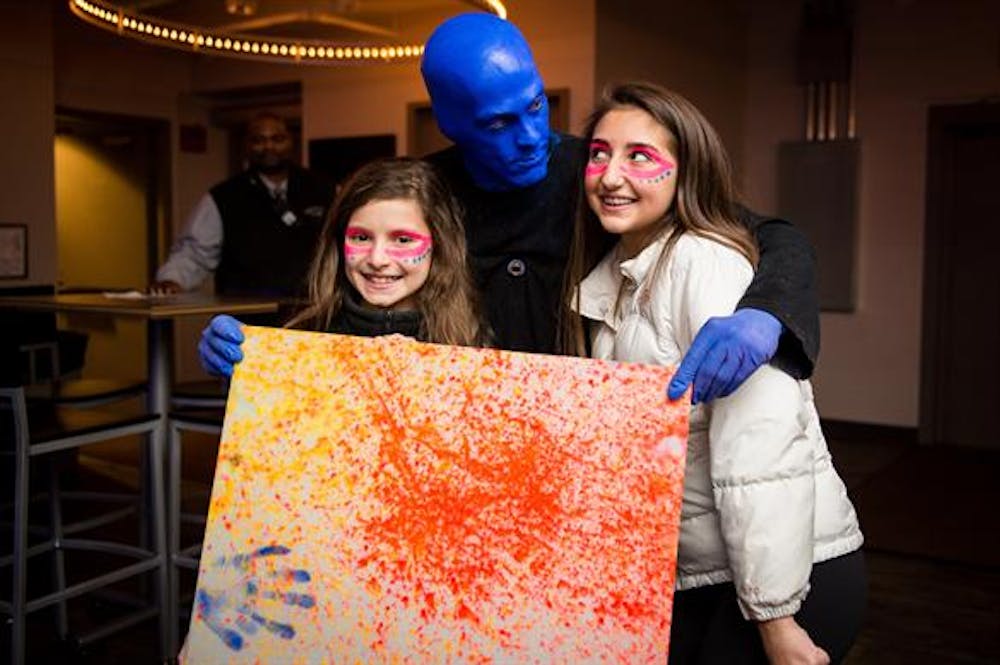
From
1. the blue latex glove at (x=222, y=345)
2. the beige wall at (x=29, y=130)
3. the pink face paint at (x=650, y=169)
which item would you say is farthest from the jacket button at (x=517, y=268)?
the beige wall at (x=29, y=130)

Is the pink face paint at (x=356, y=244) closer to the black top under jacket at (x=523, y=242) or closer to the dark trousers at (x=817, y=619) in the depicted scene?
the black top under jacket at (x=523, y=242)

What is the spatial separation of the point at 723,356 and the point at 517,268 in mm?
609

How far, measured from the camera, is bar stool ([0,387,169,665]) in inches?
95.7

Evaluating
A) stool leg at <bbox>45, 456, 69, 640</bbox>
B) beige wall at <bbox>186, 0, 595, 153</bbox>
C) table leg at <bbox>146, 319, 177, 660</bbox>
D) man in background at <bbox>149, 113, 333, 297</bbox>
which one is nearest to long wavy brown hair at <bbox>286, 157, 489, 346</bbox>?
table leg at <bbox>146, 319, 177, 660</bbox>

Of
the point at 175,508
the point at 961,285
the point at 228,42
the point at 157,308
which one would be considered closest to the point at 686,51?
the point at 961,285

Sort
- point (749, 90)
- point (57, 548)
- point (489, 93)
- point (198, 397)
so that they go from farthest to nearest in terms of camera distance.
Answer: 1. point (749, 90)
2. point (198, 397)
3. point (57, 548)
4. point (489, 93)

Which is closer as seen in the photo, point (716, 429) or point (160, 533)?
point (716, 429)

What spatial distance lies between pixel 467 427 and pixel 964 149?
5526 mm

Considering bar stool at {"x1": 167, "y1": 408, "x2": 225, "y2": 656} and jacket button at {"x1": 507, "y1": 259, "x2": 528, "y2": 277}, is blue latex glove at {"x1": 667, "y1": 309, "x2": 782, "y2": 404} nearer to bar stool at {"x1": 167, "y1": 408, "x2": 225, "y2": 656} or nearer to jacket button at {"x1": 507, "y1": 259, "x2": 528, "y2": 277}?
jacket button at {"x1": 507, "y1": 259, "x2": 528, "y2": 277}

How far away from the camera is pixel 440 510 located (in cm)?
117

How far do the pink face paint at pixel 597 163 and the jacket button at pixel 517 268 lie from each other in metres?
0.35

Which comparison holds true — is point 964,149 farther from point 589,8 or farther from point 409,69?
point 409,69

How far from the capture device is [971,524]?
4.29m

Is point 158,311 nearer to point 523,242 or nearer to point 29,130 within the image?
point 523,242
